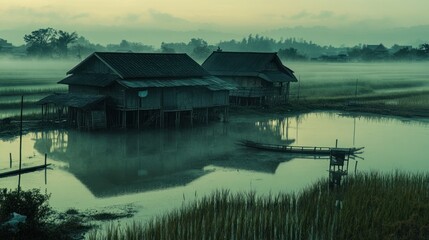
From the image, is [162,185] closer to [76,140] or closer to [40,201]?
[40,201]

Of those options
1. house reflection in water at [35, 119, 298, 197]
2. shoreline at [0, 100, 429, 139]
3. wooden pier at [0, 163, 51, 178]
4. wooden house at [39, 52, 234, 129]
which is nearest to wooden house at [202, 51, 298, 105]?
shoreline at [0, 100, 429, 139]

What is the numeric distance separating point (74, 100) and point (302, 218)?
73.3 feet

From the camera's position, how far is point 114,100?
3472cm

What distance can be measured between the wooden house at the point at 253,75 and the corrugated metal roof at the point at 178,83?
8.41 metres

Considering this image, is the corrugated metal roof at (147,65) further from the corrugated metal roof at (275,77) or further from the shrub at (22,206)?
the shrub at (22,206)

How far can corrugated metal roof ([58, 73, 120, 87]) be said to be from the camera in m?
34.2

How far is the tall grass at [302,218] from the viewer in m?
14.8

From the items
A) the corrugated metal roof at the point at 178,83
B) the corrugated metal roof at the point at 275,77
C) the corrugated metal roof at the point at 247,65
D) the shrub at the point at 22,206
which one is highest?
the corrugated metal roof at the point at 247,65

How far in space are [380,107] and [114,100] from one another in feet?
91.3

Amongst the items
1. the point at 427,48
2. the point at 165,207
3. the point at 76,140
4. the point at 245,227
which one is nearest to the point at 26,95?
the point at 76,140

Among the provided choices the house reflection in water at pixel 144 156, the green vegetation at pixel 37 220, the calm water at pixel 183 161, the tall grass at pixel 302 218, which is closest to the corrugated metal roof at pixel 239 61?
the calm water at pixel 183 161

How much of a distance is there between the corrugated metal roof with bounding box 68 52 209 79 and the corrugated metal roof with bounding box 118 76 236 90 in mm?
348

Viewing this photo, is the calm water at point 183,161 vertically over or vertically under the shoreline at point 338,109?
under

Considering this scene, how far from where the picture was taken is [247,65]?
164 feet
